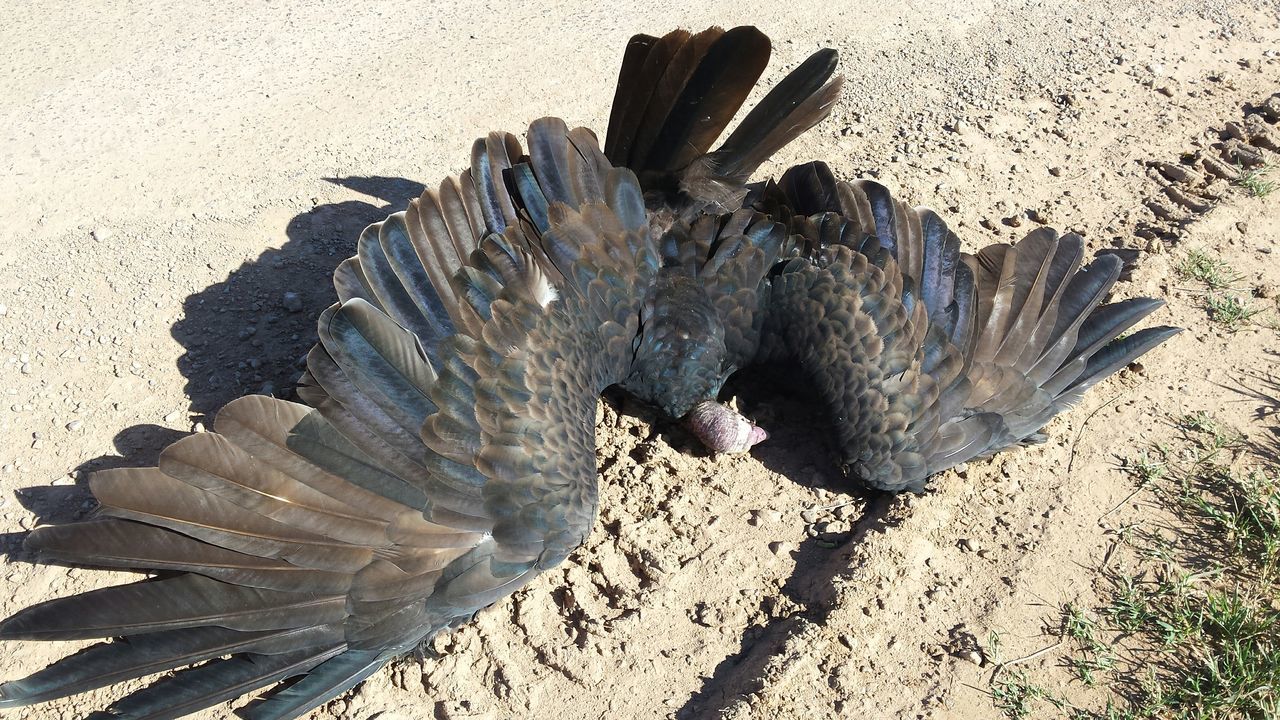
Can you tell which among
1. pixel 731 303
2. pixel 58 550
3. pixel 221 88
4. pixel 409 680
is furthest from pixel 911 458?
pixel 221 88

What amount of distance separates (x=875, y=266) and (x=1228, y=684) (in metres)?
1.84

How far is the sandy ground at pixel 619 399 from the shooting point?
10.7ft

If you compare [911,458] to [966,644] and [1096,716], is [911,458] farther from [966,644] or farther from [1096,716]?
[1096,716]

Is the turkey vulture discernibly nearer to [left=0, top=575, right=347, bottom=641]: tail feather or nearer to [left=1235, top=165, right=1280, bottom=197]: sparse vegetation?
[left=0, top=575, right=347, bottom=641]: tail feather

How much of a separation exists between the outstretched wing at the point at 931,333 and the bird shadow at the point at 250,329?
2.09 metres

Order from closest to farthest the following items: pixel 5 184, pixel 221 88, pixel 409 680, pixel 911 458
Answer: pixel 409 680, pixel 911 458, pixel 5 184, pixel 221 88

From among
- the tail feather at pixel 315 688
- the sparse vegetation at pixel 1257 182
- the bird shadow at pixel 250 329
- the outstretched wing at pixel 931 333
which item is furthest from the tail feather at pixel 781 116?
the sparse vegetation at pixel 1257 182

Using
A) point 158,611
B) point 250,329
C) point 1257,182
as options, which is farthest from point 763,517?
point 1257,182

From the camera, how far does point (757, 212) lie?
3.95 meters

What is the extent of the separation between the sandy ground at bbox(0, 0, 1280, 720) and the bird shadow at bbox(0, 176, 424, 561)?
1 centimetres

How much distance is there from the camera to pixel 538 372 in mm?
3158

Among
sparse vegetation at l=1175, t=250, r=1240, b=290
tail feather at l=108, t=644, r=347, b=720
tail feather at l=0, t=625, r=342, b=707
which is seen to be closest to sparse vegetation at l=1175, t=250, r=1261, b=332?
sparse vegetation at l=1175, t=250, r=1240, b=290

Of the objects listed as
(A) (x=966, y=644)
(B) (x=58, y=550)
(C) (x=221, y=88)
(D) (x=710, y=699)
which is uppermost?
(C) (x=221, y=88)

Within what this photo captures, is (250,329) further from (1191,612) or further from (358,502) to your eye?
(1191,612)
